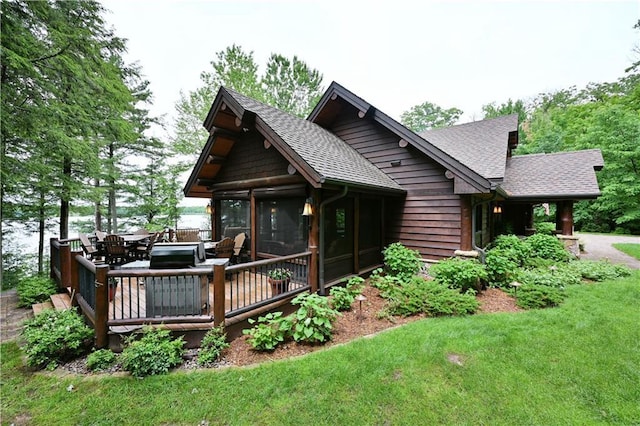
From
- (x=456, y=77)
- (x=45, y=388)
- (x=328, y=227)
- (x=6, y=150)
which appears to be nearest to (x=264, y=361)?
(x=45, y=388)

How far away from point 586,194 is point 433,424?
1126 centimetres

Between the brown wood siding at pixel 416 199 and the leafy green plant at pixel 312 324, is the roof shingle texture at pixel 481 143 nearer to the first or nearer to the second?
the brown wood siding at pixel 416 199

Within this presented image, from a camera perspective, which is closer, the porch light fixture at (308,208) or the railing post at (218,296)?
the railing post at (218,296)

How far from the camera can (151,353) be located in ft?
11.3

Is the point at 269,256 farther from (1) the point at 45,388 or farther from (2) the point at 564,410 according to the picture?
(2) the point at 564,410

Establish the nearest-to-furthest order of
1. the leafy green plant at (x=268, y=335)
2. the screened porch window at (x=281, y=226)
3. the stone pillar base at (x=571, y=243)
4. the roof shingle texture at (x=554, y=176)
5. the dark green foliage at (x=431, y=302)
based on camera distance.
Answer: the leafy green plant at (x=268, y=335) → the dark green foliage at (x=431, y=302) → the screened porch window at (x=281, y=226) → the roof shingle texture at (x=554, y=176) → the stone pillar base at (x=571, y=243)

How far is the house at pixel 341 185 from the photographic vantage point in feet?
20.1

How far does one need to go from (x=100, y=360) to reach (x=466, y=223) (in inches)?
316

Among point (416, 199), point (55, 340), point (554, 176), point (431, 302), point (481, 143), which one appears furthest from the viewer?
point (554, 176)

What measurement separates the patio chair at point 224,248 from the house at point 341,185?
34.3 inches

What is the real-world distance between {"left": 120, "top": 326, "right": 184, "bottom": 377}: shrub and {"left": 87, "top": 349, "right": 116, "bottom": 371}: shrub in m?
0.26

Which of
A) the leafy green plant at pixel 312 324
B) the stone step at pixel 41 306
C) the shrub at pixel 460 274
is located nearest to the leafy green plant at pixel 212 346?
the leafy green plant at pixel 312 324

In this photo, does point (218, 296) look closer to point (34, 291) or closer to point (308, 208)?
point (308, 208)

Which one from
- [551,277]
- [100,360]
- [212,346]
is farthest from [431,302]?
[100,360]
